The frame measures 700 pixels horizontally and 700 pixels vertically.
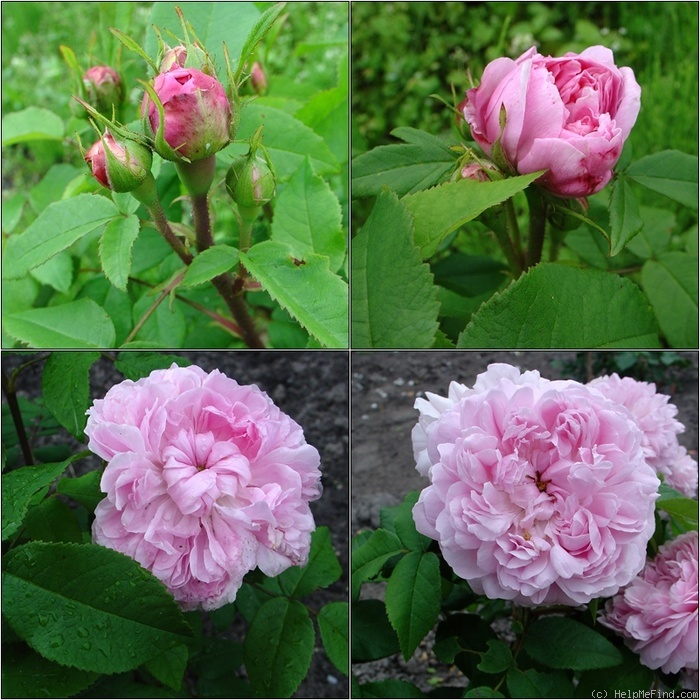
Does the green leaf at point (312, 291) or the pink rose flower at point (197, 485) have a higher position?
the green leaf at point (312, 291)

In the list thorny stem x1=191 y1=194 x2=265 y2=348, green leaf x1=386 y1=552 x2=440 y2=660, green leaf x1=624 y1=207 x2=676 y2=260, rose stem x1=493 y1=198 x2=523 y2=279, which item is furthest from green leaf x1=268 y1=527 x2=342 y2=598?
green leaf x1=624 y1=207 x2=676 y2=260

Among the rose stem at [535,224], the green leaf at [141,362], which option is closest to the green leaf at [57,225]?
the green leaf at [141,362]

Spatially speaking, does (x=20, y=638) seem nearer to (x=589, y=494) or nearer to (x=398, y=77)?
(x=589, y=494)

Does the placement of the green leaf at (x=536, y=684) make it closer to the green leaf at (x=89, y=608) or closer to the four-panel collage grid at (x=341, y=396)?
the four-panel collage grid at (x=341, y=396)

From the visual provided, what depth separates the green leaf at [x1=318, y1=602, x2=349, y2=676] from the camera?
0.65 m

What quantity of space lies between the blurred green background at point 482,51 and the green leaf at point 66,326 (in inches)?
20.8

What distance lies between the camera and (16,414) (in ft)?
2.15

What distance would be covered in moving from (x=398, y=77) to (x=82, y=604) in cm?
97

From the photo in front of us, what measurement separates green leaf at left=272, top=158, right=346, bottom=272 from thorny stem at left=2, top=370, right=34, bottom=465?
27 centimetres

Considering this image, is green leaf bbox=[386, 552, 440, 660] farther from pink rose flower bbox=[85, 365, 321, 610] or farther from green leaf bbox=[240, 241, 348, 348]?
green leaf bbox=[240, 241, 348, 348]

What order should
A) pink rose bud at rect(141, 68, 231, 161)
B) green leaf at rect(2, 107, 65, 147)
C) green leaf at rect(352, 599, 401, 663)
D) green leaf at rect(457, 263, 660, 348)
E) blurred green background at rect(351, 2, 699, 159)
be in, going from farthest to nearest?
blurred green background at rect(351, 2, 699, 159) < green leaf at rect(2, 107, 65, 147) < green leaf at rect(352, 599, 401, 663) < green leaf at rect(457, 263, 660, 348) < pink rose bud at rect(141, 68, 231, 161)

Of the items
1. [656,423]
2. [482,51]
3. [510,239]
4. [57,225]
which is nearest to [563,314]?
[510,239]

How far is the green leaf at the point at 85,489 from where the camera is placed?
593mm

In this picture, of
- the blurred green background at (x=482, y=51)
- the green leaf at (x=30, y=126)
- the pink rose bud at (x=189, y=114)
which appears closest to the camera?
the pink rose bud at (x=189, y=114)
